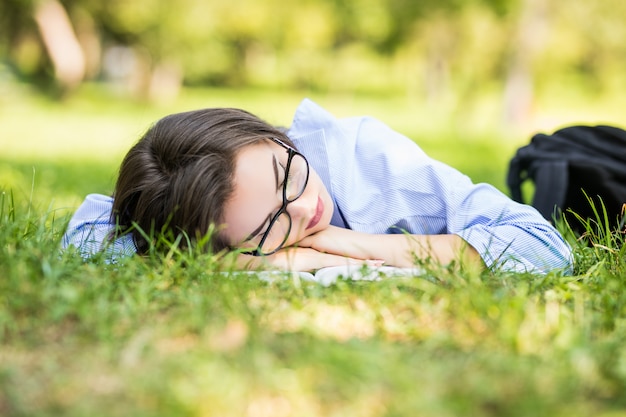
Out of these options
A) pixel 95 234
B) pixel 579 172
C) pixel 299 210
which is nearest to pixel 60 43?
pixel 95 234

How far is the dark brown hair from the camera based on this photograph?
8.78ft

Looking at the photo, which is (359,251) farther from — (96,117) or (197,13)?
(197,13)

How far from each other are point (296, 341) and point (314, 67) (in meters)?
30.8

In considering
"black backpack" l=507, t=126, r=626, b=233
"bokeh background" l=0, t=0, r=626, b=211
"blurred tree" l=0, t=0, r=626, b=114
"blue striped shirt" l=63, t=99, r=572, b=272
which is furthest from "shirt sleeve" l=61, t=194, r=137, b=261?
"blurred tree" l=0, t=0, r=626, b=114

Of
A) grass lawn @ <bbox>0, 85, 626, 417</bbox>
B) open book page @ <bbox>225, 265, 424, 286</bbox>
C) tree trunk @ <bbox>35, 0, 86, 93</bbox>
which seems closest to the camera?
grass lawn @ <bbox>0, 85, 626, 417</bbox>

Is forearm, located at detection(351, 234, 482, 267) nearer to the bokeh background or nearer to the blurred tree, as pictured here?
the bokeh background

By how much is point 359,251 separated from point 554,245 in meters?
0.78

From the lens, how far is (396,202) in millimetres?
3105

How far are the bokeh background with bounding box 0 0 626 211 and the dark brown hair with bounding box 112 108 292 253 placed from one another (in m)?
4.15

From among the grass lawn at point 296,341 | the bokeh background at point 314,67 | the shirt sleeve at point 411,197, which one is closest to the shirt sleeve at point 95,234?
the grass lawn at point 296,341

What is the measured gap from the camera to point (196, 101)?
24.5 m

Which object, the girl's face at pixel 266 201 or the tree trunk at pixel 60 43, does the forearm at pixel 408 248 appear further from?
the tree trunk at pixel 60 43

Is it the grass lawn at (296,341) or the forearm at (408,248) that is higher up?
the grass lawn at (296,341)

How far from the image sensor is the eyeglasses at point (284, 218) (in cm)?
268
